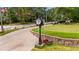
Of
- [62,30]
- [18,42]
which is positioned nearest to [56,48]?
[62,30]

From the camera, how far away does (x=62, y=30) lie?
2955mm

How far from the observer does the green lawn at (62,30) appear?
294 centimetres

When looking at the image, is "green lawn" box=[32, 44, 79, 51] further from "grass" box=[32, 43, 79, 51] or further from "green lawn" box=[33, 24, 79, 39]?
"green lawn" box=[33, 24, 79, 39]

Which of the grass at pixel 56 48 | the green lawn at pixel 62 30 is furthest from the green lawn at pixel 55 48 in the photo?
the green lawn at pixel 62 30

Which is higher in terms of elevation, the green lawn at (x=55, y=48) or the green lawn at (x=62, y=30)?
the green lawn at (x=62, y=30)

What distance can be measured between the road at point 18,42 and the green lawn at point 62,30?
0.13 metres

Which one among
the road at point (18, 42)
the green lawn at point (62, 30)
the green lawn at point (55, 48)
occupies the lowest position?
the green lawn at point (55, 48)

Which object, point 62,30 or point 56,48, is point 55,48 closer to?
point 56,48

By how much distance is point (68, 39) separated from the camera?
2.95 meters

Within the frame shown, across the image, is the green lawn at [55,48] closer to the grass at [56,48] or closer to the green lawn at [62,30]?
the grass at [56,48]

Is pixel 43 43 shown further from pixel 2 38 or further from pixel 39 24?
pixel 2 38
